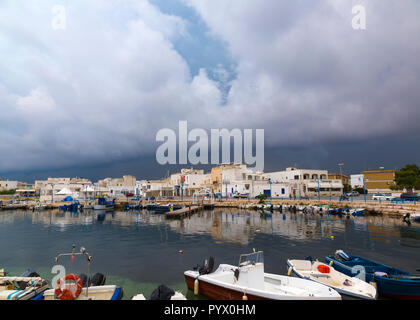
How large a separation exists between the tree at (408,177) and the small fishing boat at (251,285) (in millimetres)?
82493

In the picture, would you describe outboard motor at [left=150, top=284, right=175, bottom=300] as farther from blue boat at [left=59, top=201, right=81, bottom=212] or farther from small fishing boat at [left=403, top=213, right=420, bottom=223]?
blue boat at [left=59, top=201, right=81, bottom=212]

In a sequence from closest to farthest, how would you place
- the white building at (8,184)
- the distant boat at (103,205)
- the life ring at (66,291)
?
the life ring at (66,291), the distant boat at (103,205), the white building at (8,184)

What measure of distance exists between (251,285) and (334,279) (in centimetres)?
428

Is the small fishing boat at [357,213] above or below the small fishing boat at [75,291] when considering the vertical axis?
below

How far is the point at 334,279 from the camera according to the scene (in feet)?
35.7

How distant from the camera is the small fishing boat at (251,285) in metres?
8.86

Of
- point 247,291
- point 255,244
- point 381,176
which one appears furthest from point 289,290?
point 381,176

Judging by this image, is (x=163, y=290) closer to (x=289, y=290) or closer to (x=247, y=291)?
(x=247, y=291)

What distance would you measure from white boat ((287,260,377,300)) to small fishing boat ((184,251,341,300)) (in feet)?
4.22

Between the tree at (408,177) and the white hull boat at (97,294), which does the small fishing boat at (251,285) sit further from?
the tree at (408,177)

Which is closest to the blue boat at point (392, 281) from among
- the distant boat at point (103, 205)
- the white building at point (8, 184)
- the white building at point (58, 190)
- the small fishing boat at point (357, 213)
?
the small fishing boat at point (357, 213)
